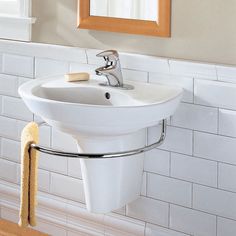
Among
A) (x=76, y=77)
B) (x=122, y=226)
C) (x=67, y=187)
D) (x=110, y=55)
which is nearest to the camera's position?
(x=110, y=55)

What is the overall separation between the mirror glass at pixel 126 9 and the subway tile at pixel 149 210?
75 centimetres

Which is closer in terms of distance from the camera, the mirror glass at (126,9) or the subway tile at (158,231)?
the mirror glass at (126,9)

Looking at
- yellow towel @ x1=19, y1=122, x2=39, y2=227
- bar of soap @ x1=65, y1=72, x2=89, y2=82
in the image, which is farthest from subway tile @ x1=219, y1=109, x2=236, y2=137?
yellow towel @ x1=19, y1=122, x2=39, y2=227

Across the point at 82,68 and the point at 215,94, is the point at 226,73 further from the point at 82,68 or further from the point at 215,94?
the point at 82,68

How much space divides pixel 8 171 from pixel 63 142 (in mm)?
418

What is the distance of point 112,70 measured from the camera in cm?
228

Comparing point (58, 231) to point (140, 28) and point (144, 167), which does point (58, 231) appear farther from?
point (140, 28)

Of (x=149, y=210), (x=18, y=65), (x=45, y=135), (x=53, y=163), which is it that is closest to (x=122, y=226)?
(x=149, y=210)

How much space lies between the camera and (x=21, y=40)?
2.76 metres

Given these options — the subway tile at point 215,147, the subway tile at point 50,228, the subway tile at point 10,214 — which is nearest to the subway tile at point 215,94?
the subway tile at point 215,147

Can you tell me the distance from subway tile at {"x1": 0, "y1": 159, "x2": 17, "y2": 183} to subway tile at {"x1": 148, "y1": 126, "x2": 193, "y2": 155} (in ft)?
2.76

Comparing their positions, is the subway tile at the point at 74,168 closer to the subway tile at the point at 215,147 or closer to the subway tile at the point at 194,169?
the subway tile at the point at 194,169

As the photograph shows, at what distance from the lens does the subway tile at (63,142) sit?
8.71 ft

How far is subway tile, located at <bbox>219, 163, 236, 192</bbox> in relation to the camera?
87.8 inches
